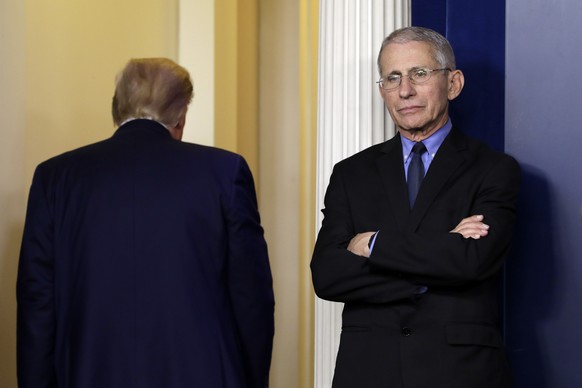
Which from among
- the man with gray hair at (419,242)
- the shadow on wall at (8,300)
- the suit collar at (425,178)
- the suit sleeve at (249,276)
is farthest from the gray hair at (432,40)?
the shadow on wall at (8,300)

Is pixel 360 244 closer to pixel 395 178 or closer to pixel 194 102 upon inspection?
pixel 395 178

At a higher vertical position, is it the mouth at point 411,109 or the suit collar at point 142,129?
the mouth at point 411,109

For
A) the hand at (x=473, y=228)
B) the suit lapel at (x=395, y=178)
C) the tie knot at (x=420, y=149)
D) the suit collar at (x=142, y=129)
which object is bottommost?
the hand at (x=473, y=228)

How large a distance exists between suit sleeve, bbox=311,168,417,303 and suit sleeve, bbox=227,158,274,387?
0.19 metres

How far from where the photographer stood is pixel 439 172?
319cm

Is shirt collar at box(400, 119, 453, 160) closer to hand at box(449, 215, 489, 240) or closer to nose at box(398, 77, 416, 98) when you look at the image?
nose at box(398, 77, 416, 98)

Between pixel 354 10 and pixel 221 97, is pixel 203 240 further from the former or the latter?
pixel 221 97

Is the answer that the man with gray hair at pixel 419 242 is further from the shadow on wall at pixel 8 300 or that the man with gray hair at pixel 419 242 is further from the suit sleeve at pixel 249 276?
the shadow on wall at pixel 8 300

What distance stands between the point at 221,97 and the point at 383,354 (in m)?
4.02

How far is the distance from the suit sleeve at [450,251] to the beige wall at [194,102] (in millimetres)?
1993

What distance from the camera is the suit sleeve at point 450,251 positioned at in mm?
2938

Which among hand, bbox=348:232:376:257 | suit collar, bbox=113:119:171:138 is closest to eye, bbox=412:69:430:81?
hand, bbox=348:232:376:257

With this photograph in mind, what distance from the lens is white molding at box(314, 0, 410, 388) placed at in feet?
12.6

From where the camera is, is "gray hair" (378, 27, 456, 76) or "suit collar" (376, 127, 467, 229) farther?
"gray hair" (378, 27, 456, 76)
